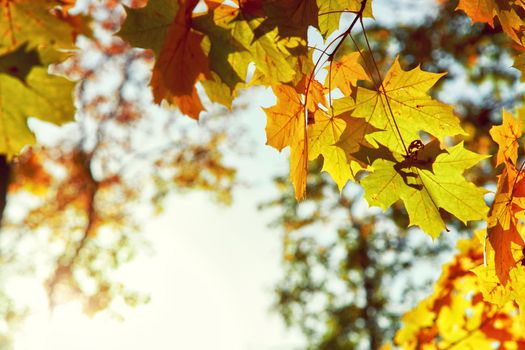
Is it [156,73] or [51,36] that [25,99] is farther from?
[156,73]

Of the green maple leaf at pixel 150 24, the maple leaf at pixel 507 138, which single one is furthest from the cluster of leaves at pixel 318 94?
the maple leaf at pixel 507 138

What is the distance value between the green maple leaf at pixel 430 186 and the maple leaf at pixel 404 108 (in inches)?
4.3

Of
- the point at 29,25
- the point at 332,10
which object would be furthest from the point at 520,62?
the point at 29,25

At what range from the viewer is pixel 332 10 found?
Result: 4.85 feet

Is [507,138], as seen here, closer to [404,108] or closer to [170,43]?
[404,108]

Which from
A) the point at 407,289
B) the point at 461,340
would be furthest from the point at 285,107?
the point at 407,289

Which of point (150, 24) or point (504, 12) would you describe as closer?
point (150, 24)

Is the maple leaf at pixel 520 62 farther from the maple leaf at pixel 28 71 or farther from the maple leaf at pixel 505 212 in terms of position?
the maple leaf at pixel 28 71

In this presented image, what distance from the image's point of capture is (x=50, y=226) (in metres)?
13.9

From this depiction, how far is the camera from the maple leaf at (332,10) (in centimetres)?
146

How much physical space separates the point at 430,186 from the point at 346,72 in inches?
21.1

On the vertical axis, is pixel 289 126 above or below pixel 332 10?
below

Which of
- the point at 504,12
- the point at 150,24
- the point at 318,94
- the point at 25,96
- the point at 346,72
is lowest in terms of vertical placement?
the point at 25,96

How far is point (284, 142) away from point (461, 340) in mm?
1979
